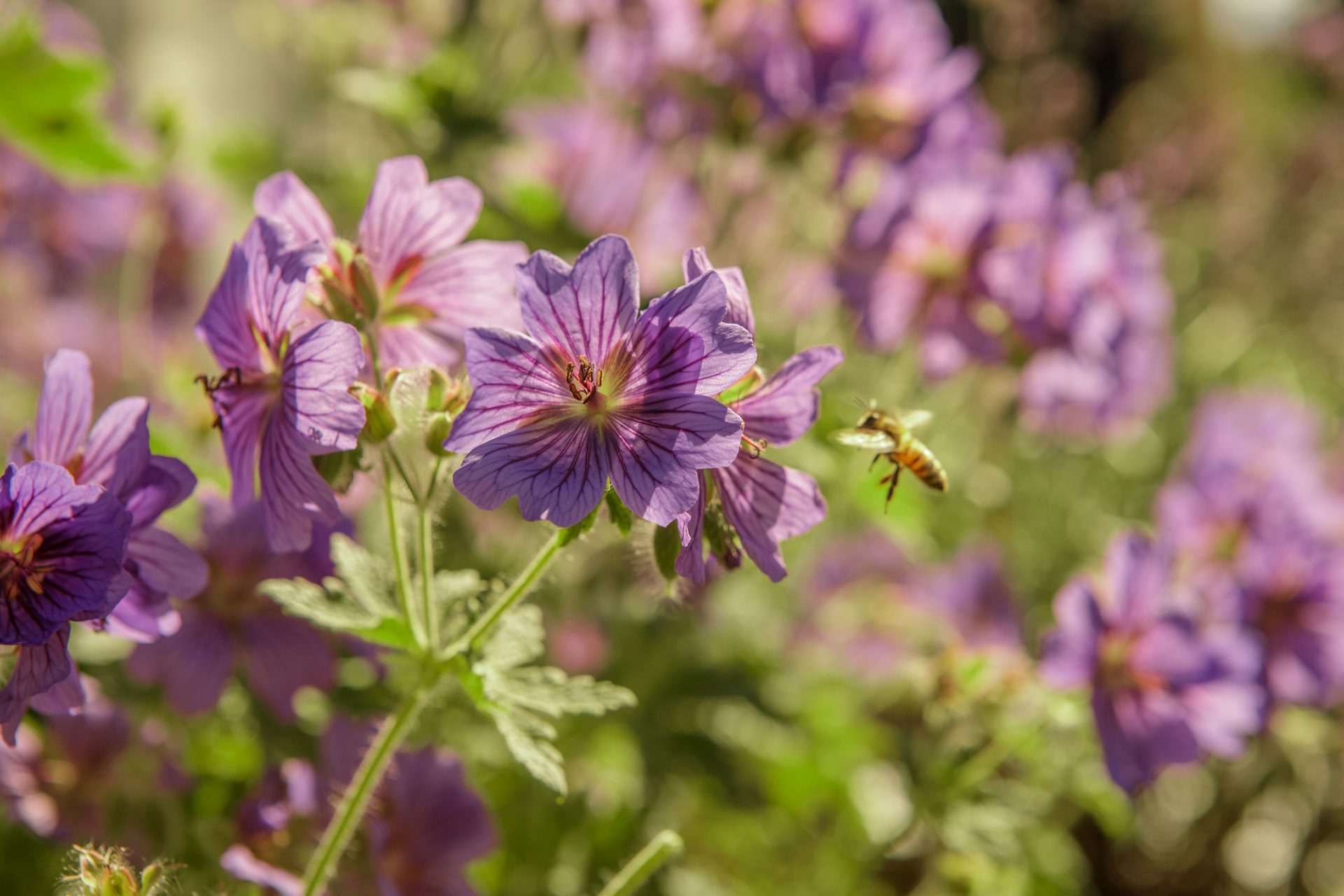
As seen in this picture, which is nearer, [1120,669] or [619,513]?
[619,513]

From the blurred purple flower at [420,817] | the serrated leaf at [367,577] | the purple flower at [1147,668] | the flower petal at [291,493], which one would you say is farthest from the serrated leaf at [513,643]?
the purple flower at [1147,668]

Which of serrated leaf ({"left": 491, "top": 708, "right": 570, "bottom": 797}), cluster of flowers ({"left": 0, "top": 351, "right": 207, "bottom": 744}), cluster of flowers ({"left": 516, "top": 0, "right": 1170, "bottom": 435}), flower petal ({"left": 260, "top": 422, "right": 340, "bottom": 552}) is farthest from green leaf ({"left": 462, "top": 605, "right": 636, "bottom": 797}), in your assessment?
cluster of flowers ({"left": 516, "top": 0, "right": 1170, "bottom": 435})

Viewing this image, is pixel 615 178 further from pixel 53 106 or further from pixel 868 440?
pixel 868 440

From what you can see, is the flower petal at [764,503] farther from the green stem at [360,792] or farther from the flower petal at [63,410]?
the flower petal at [63,410]

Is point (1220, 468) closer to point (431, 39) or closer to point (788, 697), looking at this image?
point (788, 697)

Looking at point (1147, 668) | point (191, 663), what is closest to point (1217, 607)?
point (1147, 668)

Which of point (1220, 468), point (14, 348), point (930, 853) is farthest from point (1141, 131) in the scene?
point (14, 348)
